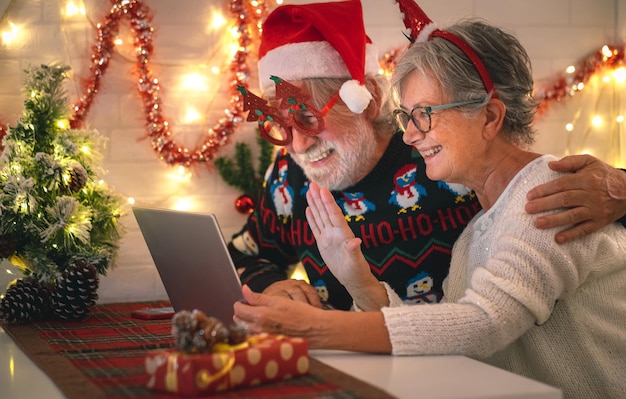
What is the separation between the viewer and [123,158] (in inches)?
122

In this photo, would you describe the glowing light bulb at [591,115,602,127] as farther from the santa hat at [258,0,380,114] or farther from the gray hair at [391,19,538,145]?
the gray hair at [391,19,538,145]

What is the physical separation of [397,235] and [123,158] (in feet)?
3.80

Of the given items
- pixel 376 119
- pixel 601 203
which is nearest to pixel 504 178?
pixel 601 203

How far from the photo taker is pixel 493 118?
79.0 inches

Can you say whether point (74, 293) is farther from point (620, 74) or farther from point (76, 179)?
point (620, 74)

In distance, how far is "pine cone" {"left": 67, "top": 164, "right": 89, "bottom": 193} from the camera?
2.43m

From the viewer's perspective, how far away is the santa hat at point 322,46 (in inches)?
96.7

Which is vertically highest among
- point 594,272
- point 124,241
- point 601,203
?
point 124,241

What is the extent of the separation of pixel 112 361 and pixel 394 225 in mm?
1052

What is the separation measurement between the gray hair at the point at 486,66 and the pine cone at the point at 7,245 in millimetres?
1171

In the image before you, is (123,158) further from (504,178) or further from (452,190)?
(504,178)

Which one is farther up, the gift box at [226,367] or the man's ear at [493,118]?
the man's ear at [493,118]

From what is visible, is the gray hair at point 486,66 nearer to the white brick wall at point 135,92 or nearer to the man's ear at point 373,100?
the man's ear at point 373,100

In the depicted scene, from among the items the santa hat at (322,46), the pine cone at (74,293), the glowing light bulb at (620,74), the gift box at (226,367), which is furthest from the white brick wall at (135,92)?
the gift box at (226,367)
